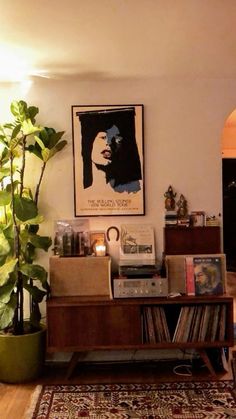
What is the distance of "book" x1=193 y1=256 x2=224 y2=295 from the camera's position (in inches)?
124

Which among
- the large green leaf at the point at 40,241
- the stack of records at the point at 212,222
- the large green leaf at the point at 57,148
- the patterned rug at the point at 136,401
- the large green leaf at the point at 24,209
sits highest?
the large green leaf at the point at 57,148

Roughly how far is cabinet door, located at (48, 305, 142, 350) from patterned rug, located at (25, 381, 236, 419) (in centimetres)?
30

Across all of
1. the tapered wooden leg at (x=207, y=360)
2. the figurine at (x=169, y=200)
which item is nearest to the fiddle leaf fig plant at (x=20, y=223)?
the figurine at (x=169, y=200)

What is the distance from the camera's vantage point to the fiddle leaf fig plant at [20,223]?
3006 mm

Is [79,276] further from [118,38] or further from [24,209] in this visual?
[118,38]

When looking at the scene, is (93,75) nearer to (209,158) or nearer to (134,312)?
(209,158)

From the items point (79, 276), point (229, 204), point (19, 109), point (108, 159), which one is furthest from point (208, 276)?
point (229, 204)

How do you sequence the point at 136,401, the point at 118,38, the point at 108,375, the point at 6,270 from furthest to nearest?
the point at 108,375 → the point at 6,270 → the point at 136,401 → the point at 118,38

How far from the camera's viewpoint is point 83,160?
11.1 feet

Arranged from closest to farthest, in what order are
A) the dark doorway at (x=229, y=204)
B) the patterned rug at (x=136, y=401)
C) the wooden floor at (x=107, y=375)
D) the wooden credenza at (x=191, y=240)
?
the patterned rug at (x=136, y=401) < the wooden floor at (x=107, y=375) < the wooden credenza at (x=191, y=240) < the dark doorway at (x=229, y=204)

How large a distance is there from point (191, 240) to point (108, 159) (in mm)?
896

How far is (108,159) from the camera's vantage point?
3.39 m

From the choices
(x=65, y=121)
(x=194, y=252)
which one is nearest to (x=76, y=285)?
(x=194, y=252)

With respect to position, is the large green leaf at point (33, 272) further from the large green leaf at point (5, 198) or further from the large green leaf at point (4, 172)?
the large green leaf at point (4, 172)
